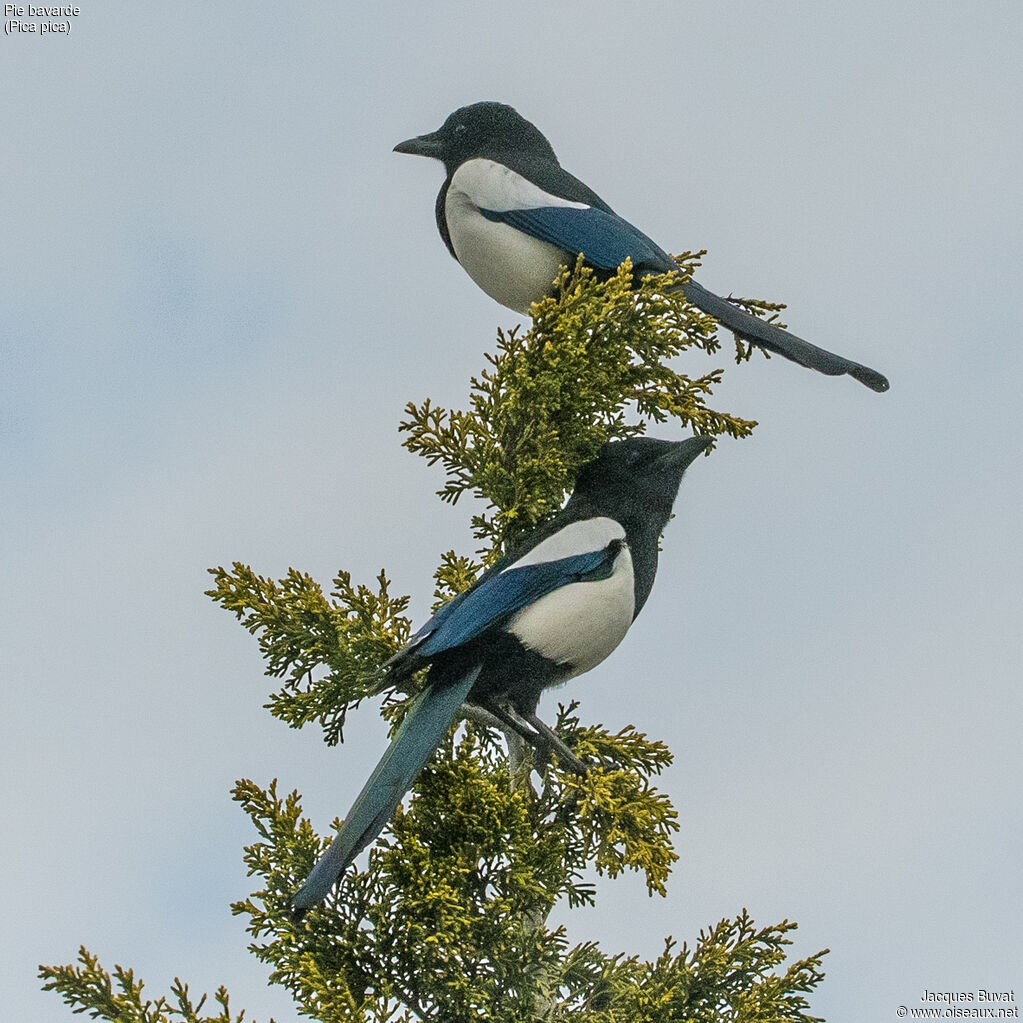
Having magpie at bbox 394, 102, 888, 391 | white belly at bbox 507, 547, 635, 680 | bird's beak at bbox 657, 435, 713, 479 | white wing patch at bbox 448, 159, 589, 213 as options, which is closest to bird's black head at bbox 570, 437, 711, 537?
bird's beak at bbox 657, 435, 713, 479

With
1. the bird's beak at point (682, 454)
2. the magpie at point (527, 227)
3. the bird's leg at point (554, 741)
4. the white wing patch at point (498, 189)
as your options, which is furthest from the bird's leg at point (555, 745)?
the white wing patch at point (498, 189)

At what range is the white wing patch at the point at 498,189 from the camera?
256 centimetres

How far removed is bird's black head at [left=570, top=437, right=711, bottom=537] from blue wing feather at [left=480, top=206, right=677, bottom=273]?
354 millimetres

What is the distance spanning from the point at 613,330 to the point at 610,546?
1.15ft

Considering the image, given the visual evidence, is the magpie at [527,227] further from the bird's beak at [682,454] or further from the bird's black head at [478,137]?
the bird's beak at [682,454]

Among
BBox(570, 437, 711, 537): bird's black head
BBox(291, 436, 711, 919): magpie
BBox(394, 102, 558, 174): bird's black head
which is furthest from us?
BBox(394, 102, 558, 174): bird's black head

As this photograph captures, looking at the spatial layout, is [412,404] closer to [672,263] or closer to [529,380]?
[529,380]

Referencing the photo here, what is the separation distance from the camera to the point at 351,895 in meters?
1.96

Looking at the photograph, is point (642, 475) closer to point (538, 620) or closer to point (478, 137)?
point (538, 620)

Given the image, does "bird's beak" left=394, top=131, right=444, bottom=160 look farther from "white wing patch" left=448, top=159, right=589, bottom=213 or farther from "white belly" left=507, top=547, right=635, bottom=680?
"white belly" left=507, top=547, right=635, bottom=680

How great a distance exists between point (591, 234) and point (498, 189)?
22cm

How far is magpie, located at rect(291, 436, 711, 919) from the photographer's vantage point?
6.28ft

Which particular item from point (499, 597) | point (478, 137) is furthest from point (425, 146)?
point (499, 597)

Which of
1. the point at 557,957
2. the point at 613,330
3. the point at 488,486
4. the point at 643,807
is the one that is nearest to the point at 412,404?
the point at 488,486
